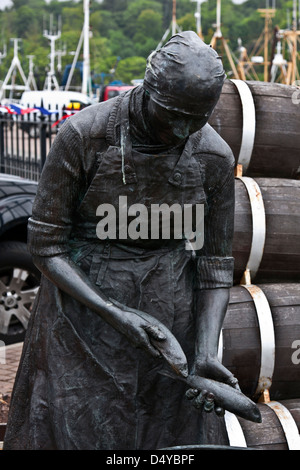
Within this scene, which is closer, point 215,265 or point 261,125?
point 215,265

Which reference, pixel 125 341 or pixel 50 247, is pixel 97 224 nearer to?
pixel 50 247

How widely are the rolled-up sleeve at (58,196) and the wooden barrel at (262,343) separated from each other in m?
1.91

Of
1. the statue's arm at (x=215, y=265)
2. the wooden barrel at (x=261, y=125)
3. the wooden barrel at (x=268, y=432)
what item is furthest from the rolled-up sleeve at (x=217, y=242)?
the wooden barrel at (x=261, y=125)

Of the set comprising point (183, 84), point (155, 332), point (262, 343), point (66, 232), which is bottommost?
point (262, 343)

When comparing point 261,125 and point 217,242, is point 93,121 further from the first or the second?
point 261,125

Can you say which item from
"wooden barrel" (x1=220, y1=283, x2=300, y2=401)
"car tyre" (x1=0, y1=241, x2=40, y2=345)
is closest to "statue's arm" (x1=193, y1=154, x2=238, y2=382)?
"wooden barrel" (x1=220, y1=283, x2=300, y2=401)

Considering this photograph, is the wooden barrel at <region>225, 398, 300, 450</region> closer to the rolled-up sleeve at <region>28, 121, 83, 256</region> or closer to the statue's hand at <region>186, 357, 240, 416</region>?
the statue's hand at <region>186, 357, 240, 416</region>

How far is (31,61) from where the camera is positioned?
236 ft

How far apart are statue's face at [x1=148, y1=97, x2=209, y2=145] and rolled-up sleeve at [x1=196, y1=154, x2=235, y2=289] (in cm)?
44

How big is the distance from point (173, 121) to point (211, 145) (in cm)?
41

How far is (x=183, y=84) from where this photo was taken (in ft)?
9.07

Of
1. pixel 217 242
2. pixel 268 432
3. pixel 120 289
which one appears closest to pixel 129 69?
pixel 268 432

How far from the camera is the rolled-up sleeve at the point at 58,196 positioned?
311 centimetres

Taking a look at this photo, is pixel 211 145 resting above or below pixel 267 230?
above
